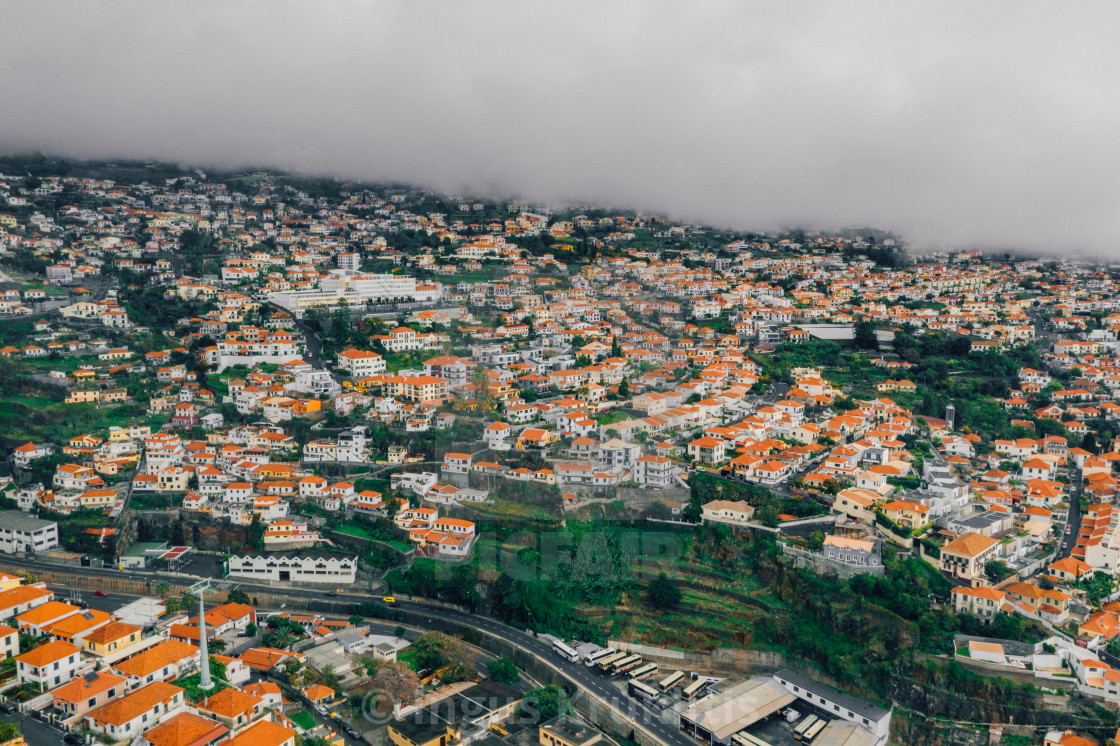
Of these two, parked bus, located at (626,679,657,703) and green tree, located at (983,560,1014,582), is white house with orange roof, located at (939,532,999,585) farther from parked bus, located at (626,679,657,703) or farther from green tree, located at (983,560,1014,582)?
parked bus, located at (626,679,657,703)

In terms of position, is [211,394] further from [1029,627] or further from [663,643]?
[1029,627]

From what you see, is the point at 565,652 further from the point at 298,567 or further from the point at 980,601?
the point at 980,601

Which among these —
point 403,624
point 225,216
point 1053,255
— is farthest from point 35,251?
point 1053,255

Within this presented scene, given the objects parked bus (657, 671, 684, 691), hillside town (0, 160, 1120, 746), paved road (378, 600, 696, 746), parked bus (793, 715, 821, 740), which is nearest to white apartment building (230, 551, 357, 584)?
hillside town (0, 160, 1120, 746)

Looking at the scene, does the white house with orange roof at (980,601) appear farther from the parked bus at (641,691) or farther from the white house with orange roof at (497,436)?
the white house with orange roof at (497,436)

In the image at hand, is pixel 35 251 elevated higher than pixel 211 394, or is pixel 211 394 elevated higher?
pixel 35 251

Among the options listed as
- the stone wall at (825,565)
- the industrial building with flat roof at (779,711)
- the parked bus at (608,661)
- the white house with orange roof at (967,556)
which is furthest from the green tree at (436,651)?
the white house with orange roof at (967,556)
